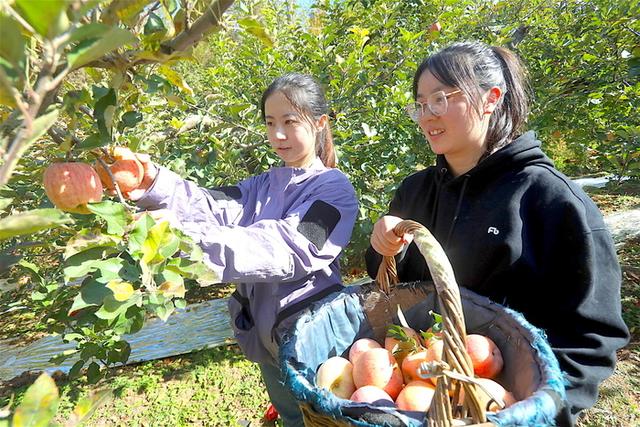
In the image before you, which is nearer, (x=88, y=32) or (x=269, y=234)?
(x=88, y=32)

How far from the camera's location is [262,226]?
39.0 inches

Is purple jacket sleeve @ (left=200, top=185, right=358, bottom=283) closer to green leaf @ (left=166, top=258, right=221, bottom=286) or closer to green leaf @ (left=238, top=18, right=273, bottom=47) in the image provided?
green leaf @ (left=166, top=258, right=221, bottom=286)

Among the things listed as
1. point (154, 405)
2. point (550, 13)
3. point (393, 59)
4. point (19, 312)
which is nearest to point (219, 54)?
point (393, 59)

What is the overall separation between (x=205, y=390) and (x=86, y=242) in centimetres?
194

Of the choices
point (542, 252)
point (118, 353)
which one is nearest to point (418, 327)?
point (542, 252)

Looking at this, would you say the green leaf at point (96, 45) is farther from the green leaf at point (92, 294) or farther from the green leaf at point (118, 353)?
the green leaf at point (118, 353)

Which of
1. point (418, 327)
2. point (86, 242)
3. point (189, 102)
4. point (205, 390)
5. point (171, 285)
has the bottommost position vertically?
point (205, 390)

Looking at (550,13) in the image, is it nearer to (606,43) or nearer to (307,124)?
(606,43)

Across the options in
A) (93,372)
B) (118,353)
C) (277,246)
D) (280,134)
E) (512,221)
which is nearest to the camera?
(512,221)

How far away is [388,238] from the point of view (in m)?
0.91

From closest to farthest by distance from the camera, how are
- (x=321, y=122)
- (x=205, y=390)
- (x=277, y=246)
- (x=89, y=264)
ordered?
(x=89, y=264)
(x=277, y=246)
(x=321, y=122)
(x=205, y=390)

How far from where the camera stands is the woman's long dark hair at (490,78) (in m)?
0.91

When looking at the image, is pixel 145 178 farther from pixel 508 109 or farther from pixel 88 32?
pixel 508 109

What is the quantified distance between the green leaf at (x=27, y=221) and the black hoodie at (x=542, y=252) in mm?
776
